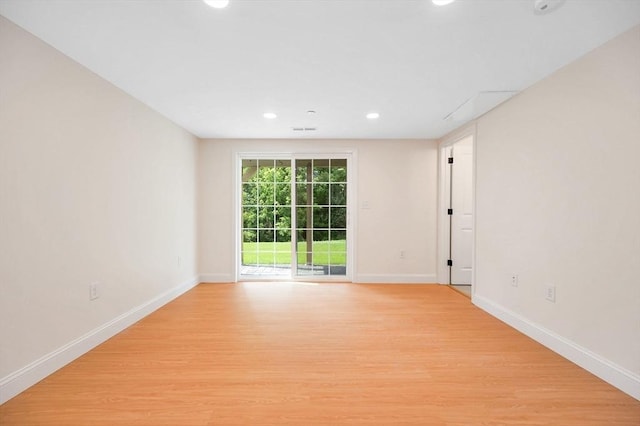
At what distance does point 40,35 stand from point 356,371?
3056 mm

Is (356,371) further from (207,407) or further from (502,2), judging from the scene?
(502,2)

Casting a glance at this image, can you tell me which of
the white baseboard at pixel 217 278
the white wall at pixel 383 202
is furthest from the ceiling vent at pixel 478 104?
the white baseboard at pixel 217 278

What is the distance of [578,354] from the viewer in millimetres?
2258

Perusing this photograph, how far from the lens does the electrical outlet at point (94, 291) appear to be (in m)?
2.47

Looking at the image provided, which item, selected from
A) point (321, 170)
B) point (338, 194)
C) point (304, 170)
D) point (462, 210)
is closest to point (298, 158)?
point (304, 170)

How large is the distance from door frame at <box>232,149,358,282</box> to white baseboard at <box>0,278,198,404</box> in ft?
5.40

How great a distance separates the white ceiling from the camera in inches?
68.3

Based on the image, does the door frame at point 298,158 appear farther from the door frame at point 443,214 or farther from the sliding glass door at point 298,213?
the door frame at point 443,214

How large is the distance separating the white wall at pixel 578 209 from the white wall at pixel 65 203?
377 cm

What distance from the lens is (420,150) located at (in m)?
4.82

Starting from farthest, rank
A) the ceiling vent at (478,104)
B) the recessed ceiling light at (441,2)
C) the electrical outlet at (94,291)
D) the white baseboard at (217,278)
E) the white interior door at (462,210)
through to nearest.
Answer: the white baseboard at (217,278) < the white interior door at (462,210) < the ceiling vent at (478,104) < the electrical outlet at (94,291) < the recessed ceiling light at (441,2)

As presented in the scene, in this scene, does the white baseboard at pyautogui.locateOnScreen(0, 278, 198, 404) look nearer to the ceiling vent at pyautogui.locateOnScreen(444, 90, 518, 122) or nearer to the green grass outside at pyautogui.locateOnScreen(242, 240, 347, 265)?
the green grass outside at pyautogui.locateOnScreen(242, 240, 347, 265)

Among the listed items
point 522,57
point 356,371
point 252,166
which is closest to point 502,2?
point 522,57

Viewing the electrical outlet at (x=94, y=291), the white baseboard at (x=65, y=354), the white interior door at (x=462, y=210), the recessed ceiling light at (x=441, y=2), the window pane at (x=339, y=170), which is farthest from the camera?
the window pane at (x=339, y=170)
